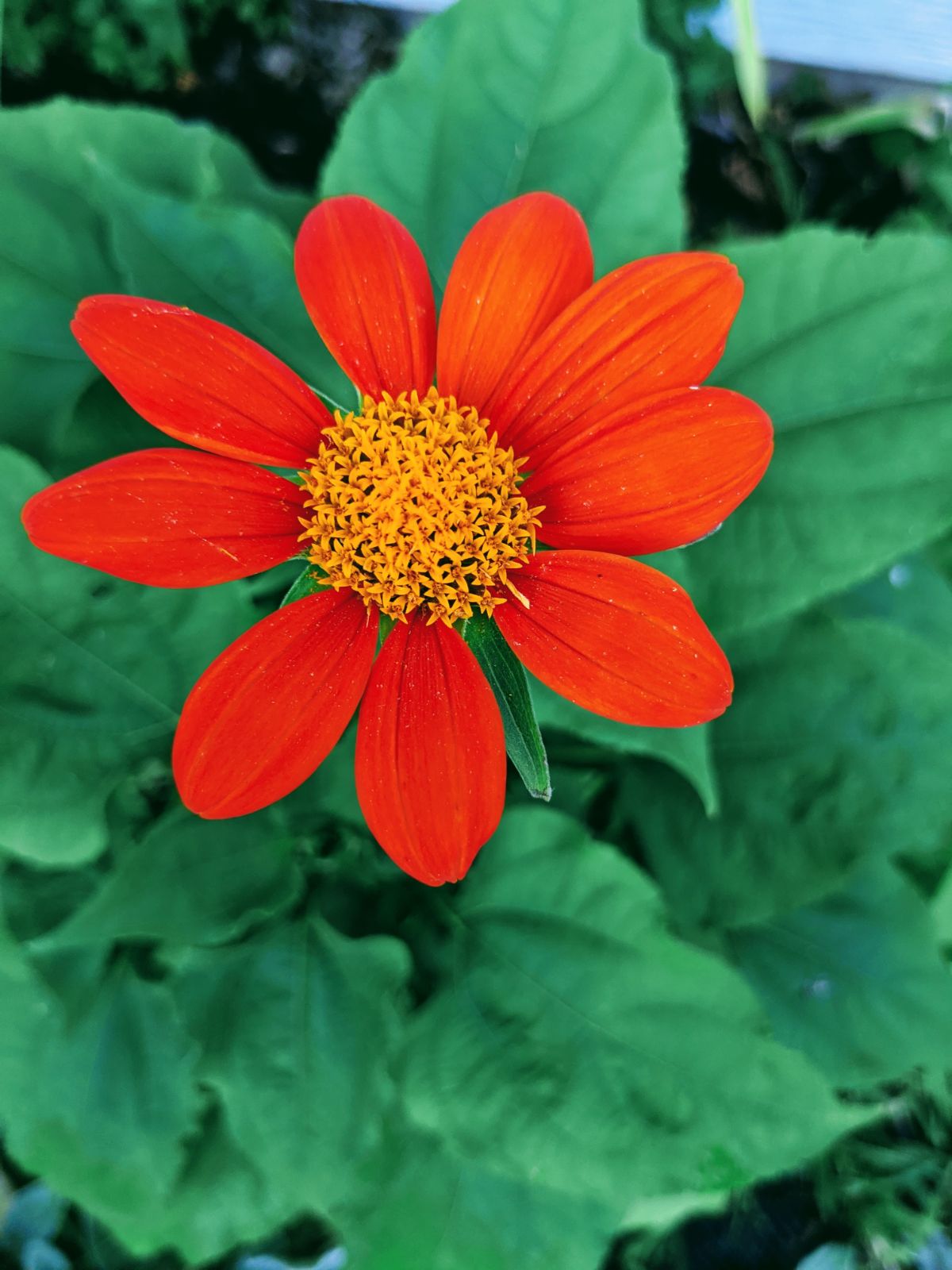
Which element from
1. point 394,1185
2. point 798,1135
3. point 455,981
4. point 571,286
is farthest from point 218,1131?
point 571,286

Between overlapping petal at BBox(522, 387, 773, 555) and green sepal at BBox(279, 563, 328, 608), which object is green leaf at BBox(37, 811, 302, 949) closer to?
green sepal at BBox(279, 563, 328, 608)

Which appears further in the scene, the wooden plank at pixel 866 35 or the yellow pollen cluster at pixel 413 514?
the wooden plank at pixel 866 35

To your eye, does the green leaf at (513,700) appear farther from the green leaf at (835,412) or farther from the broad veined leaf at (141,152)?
the broad veined leaf at (141,152)

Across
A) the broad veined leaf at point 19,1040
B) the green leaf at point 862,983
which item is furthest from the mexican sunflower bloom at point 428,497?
the green leaf at point 862,983

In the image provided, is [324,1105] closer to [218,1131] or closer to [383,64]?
[218,1131]

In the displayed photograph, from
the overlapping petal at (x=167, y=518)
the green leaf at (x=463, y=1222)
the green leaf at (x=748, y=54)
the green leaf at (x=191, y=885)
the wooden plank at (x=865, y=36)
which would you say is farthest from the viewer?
the wooden plank at (x=865, y=36)

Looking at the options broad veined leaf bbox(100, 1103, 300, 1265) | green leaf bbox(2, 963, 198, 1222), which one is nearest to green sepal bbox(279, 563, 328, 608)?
green leaf bbox(2, 963, 198, 1222)

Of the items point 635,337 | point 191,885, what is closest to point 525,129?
point 635,337
